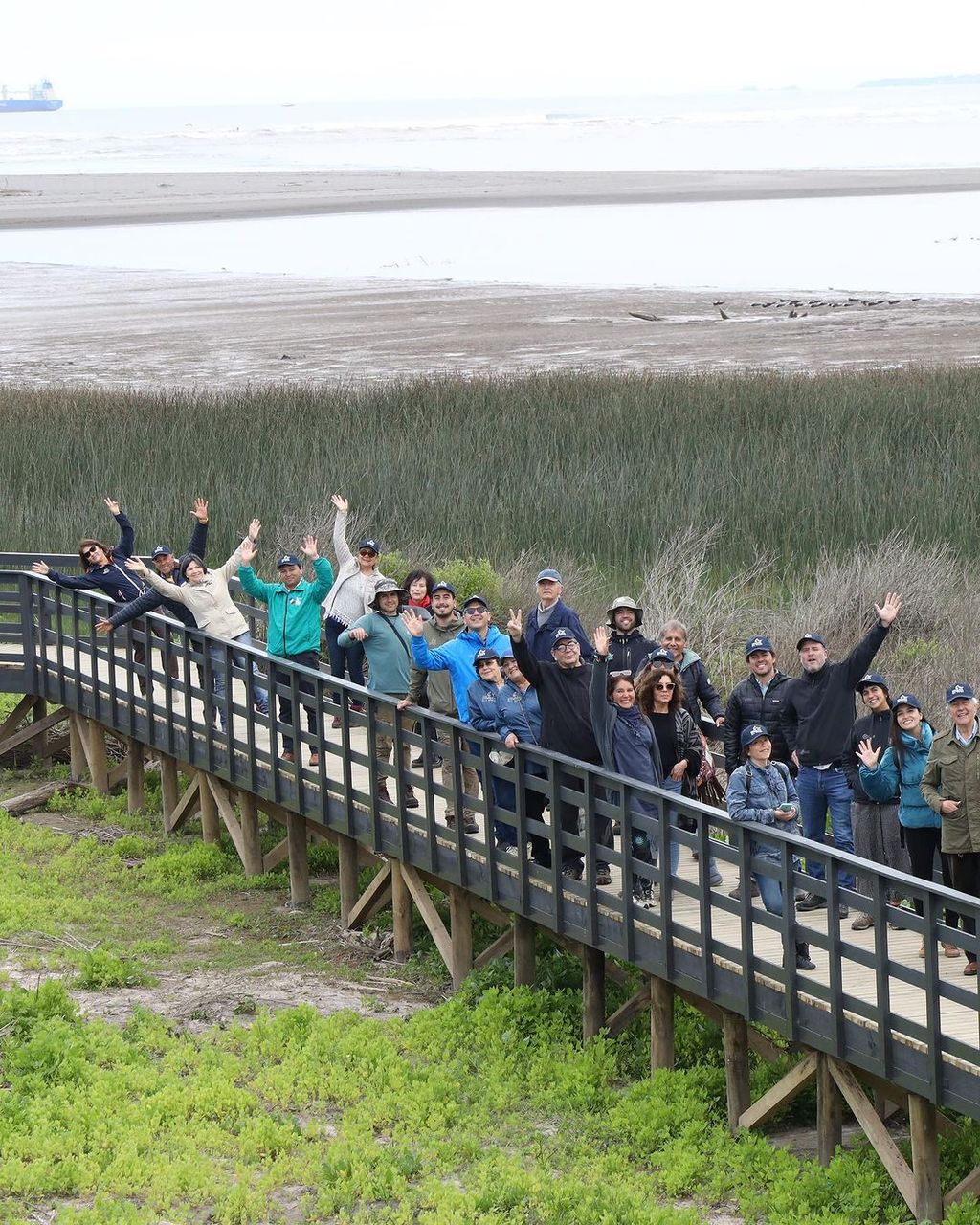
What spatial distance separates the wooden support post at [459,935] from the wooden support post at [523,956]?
57cm

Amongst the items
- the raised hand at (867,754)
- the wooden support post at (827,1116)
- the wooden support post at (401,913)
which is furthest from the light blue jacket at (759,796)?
the wooden support post at (401,913)

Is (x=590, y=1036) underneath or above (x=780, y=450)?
underneath

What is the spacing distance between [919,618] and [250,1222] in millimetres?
12731

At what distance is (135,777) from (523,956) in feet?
21.5

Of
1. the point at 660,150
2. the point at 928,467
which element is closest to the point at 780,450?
the point at 928,467

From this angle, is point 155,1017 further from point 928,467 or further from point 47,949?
point 928,467

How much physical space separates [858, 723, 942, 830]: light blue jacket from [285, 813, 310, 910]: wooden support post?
20.4ft

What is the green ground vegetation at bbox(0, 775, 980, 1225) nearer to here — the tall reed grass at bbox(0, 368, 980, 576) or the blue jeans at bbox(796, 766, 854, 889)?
the blue jeans at bbox(796, 766, 854, 889)

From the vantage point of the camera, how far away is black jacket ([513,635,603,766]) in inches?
469

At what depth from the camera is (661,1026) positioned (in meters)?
11.8

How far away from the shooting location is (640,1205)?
9930mm

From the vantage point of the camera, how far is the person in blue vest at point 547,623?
12.5m

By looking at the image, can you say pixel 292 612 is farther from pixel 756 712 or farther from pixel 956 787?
pixel 956 787

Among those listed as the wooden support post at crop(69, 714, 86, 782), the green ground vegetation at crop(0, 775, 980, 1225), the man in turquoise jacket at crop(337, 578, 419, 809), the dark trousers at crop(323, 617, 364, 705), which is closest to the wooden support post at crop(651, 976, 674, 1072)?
the green ground vegetation at crop(0, 775, 980, 1225)
